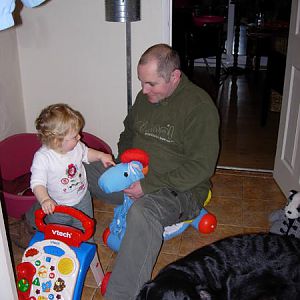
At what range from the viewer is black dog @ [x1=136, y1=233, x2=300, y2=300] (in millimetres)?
1357

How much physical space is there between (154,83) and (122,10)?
1.73 ft

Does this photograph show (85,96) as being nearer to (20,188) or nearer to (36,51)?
(36,51)

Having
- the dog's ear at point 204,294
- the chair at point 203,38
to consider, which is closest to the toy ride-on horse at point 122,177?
the dog's ear at point 204,294

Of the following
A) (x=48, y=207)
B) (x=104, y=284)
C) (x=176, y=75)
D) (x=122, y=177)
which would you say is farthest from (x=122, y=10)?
(x=104, y=284)

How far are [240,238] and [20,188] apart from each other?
1499 millimetres

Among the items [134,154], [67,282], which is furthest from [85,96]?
[67,282]

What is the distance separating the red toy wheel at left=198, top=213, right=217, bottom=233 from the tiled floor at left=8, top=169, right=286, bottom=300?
1.3 inches

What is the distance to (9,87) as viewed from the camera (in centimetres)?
255

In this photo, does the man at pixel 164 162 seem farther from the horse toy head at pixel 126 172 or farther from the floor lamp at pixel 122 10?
the floor lamp at pixel 122 10

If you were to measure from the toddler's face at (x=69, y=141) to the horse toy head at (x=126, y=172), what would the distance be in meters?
0.20

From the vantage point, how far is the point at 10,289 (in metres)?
1.31

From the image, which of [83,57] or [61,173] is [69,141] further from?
[83,57]

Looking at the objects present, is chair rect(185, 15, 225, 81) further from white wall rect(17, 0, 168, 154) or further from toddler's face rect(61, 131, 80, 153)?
toddler's face rect(61, 131, 80, 153)

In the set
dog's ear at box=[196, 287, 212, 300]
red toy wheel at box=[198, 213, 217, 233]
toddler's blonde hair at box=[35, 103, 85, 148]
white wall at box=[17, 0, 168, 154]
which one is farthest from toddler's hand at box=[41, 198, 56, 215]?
white wall at box=[17, 0, 168, 154]
